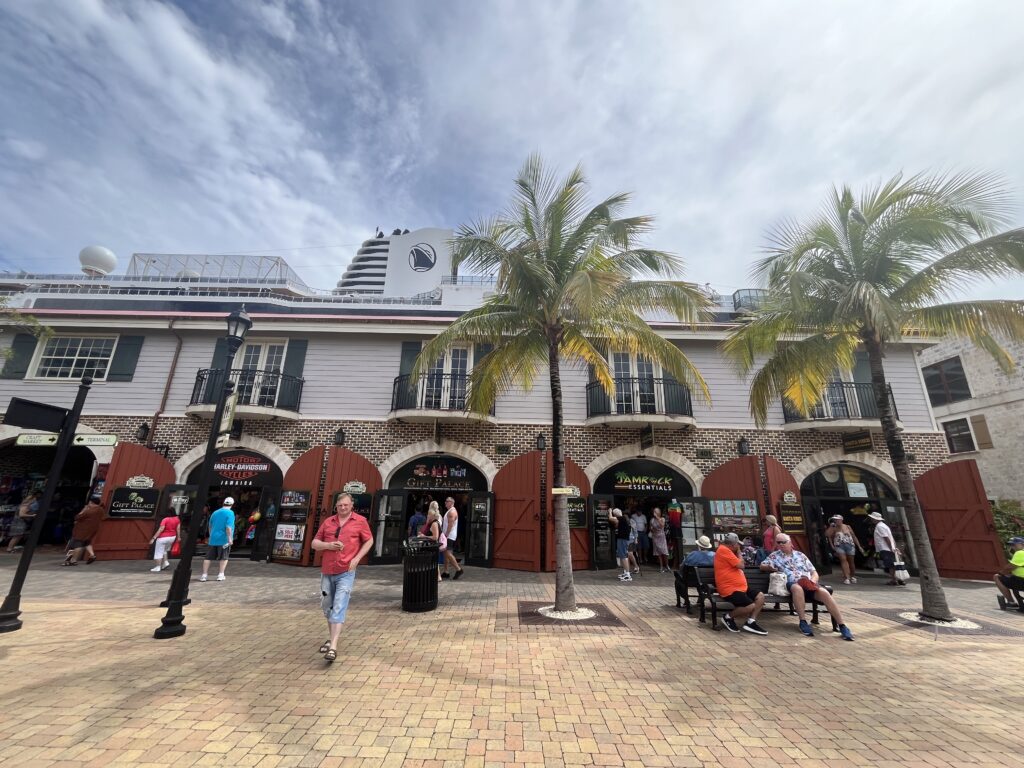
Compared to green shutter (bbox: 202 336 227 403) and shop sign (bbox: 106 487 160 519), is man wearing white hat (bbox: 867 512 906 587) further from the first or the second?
shop sign (bbox: 106 487 160 519)

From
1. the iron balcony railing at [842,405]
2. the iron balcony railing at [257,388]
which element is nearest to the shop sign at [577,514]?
the iron balcony railing at [842,405]

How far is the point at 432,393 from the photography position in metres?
12.8

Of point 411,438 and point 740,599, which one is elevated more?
point 411,438

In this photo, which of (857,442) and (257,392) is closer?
(857,442)

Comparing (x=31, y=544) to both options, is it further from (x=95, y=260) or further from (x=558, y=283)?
(x=95, y=260)

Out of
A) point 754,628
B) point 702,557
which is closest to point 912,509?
point 702,557

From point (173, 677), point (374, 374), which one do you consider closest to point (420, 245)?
point (374, 374)

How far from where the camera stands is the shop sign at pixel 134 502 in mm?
11008

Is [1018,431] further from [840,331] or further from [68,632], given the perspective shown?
[68,632]

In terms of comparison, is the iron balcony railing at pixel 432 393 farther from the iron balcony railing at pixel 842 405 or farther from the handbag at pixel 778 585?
the iron balcony railing at pixel 842 405

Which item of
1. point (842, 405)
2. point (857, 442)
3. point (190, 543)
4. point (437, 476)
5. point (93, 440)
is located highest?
point (842, 405)

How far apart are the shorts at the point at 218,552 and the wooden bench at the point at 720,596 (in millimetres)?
8943

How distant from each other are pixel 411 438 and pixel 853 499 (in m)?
12.6

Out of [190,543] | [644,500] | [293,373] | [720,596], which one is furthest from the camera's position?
[644,500]
